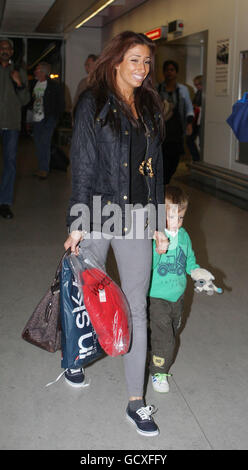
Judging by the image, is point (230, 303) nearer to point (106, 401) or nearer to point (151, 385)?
point (151, 385)

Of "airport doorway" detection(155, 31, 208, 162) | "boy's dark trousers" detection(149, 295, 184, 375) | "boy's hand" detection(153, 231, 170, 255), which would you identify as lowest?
"boy's dark trousers" detection(149, 295, 184, 375)

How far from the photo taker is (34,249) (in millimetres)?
5617

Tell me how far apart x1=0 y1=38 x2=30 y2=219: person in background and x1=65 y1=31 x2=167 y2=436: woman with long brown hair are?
4.38 meters

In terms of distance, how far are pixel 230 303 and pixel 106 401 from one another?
5.55ft

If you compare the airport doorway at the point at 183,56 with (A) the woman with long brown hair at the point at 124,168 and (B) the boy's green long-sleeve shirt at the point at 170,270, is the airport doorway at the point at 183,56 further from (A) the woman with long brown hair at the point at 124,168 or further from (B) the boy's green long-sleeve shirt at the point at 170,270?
(A) the woman with long brown hair at the point at 124,168

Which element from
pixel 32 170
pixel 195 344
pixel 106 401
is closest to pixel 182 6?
pixel 32 170

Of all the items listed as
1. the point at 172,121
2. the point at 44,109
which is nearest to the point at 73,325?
the point at 172,121

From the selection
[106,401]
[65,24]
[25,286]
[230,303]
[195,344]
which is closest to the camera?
[106,401]

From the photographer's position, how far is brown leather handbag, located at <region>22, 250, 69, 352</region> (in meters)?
2.74

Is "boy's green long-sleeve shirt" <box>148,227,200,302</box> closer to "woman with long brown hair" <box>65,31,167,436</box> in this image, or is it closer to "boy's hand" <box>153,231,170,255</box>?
"boy's hand" <box>153,231,170,255</box>

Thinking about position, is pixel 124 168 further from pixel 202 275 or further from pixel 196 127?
pixel 196 127

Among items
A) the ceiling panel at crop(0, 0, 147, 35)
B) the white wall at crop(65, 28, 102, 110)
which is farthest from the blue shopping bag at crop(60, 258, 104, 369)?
the white wall at crop(65, 28, 102, 110)

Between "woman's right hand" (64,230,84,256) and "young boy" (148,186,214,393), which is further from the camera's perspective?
"young boy" (148,186,214,393)

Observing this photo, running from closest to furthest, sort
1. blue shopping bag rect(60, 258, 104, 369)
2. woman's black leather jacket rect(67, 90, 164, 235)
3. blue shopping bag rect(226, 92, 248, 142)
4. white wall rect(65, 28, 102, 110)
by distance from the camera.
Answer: woman's black leather jacket rect(67, 90, 164, 235) → blue shopping bag rect(60, 258, 104, 369) → blue shopping bag rect(226, 92, 248, 142) → white wall rect(65, 28, 102, 110)
